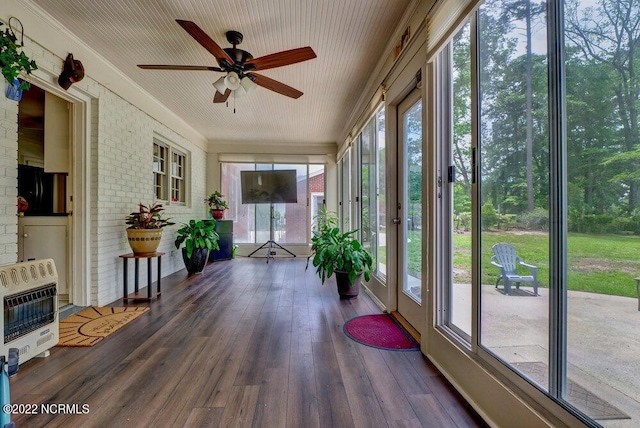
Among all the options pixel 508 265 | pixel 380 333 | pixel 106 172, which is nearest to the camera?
pixel 508 265

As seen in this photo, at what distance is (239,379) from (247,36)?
2654 millimetres

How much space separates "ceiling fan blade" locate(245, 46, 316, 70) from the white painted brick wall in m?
1.68

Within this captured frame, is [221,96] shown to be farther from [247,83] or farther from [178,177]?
[178,177]

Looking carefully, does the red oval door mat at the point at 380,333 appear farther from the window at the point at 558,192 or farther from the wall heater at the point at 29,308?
the wall heater at the point at 29,308

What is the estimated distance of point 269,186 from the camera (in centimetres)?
594

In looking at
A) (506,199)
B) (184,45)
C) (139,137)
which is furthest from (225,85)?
(506,199)

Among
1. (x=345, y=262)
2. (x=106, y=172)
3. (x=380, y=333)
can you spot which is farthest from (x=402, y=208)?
(x=106, y=172)

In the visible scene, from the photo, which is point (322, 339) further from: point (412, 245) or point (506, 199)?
point (506, 199)

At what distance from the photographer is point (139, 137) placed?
3627 millimetres

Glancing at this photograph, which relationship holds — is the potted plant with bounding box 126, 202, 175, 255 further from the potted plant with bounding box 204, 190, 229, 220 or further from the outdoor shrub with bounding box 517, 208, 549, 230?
the outdoor shrub with bounding box 517, 208, 549, 230

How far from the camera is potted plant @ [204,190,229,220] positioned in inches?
225

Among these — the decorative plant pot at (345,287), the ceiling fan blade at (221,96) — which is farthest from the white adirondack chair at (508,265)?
the ceiling fan blade at (221,96)

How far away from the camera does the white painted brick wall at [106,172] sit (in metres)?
2.00

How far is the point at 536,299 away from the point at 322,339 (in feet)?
4.62
